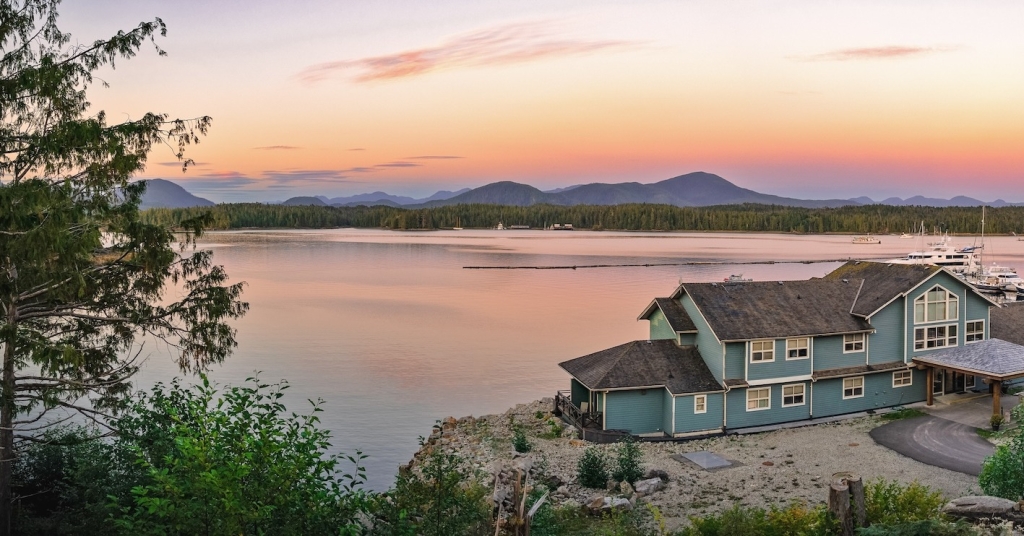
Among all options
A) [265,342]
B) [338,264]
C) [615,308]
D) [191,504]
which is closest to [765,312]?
[191,504]

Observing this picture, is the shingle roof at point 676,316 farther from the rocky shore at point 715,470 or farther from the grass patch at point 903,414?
the grass patch at point 903,414

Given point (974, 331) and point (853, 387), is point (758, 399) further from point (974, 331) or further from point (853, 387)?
point (974, 331)

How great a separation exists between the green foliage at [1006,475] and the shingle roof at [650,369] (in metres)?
10.4

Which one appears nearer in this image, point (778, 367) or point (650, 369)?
point (650, 369)

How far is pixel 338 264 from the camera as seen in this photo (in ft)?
379

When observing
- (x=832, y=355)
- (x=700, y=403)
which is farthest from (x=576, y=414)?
(x=832, y=355)

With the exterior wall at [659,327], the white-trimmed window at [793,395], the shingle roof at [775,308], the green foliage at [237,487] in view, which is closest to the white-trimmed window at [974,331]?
the shingle roof at [775,308]

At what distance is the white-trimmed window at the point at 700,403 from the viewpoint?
84.1ft

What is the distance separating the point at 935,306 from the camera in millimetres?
28953

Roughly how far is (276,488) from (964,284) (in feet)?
Answer: 95.9

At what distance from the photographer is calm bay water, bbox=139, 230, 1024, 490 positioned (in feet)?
110

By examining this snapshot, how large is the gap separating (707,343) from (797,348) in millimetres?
3243

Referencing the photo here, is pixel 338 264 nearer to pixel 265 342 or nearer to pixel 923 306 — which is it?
pixel 265 342

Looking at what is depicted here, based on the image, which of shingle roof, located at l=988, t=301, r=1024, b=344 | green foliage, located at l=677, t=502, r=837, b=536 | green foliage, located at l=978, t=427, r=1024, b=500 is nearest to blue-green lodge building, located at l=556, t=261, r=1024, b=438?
shingle roof, located at l=988, t=301, r=1024, b=344
